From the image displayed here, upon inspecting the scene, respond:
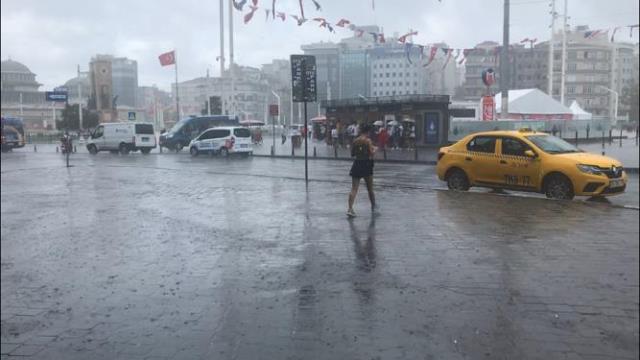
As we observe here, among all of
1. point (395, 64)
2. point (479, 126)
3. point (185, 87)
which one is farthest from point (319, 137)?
point (185, 87)

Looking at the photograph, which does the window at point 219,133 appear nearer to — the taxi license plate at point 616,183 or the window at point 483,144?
the window at point 483,144

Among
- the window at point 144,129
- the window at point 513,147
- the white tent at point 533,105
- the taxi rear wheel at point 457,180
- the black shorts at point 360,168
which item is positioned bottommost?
the taxi rear wheel at point 457,180

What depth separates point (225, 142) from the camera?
28.7 meters

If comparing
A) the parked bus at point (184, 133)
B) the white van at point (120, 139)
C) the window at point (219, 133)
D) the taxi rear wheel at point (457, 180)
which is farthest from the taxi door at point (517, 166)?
the parked bus at point (184, 133)

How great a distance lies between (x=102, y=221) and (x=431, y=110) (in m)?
23.6

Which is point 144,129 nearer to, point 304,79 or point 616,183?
point 304,79

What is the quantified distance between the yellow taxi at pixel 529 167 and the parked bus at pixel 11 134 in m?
9.23

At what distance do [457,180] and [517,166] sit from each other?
1.59 m

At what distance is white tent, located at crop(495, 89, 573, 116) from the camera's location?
1500 inches

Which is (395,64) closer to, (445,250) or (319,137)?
(445,250)

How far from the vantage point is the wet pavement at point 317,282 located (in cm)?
383

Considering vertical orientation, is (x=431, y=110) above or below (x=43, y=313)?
above

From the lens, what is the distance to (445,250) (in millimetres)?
6602

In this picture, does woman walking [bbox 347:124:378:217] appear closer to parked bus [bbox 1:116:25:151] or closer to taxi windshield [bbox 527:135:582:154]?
taxi windshield [bbox 527:135:582:154]
